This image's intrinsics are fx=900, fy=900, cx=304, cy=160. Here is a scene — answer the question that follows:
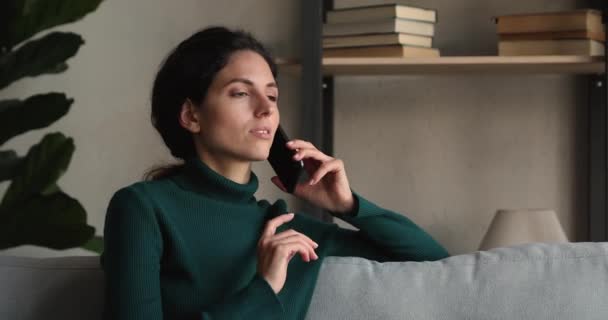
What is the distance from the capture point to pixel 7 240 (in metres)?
2.56

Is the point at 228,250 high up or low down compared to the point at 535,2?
down

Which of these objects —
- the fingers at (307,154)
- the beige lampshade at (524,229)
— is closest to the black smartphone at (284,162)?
the fingers at (307,154)

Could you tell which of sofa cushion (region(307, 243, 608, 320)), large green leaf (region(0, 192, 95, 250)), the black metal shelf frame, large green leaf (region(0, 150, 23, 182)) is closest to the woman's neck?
sofa cushion (region(307, 243, 608, 320))

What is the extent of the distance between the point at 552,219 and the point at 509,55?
466 millimetres

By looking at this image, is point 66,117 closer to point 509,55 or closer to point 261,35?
point 261,35

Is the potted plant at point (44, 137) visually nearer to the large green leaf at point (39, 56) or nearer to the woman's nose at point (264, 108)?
the large green leaf at point (39, 56)

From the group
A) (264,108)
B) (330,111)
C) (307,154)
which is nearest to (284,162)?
(307,154)

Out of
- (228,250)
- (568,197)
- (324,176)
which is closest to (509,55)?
(568,197)

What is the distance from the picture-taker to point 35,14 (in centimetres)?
256

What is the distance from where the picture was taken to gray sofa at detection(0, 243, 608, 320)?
4.40 feet

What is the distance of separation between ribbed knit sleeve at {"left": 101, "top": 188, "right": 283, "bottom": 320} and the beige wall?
4.98ft

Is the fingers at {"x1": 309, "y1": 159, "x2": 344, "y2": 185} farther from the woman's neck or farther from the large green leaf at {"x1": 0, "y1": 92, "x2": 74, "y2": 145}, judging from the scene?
the large green leaf at {"x1": 0, "y1": 92, "x2": 74, "y2": 145}

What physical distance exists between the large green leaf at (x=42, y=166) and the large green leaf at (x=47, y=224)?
0.07 meters

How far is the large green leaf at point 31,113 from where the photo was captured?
256 centimetres
